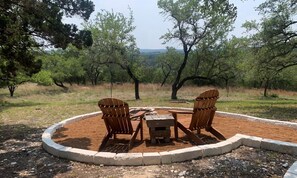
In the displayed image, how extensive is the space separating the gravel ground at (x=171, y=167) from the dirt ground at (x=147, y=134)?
27.5 inches

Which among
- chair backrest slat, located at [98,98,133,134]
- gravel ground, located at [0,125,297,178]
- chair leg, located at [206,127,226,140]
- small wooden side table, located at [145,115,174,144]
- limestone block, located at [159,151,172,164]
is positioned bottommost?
gravel ground, located at [0,125,297,178]

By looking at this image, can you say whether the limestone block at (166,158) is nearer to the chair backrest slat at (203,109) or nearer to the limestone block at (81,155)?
the limestone block at (81,155)

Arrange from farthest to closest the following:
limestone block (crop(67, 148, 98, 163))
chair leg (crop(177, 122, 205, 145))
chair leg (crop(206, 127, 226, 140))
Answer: chair leg (crop(206, 127, 226, 140)) < chair leg (crop(177, 122, 205, 145)) < limestone block (crop(67, 148, 98, 163))

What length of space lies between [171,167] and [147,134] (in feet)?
6.26

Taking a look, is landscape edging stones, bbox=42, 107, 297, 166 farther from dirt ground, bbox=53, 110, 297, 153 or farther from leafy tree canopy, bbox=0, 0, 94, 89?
leafy tree canopy, bbox=0, 0, 94, 89

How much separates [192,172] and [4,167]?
292 cm

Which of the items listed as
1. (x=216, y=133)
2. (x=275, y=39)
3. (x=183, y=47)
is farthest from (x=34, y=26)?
(x=183, y=47)

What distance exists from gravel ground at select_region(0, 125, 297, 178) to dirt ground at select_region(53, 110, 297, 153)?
70 centimetres

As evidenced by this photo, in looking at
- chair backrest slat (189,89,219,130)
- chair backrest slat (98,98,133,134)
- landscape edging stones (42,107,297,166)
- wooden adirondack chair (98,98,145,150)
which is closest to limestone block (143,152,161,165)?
landscape edging stones (42,107,297,166)

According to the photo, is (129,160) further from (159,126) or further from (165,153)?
(159,126)

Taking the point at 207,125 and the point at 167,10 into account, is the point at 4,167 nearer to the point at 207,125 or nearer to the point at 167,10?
the point at 207,125

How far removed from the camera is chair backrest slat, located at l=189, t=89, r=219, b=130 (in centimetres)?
512

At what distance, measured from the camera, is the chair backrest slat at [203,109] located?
202 inches

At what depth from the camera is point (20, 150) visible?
17.2 ft
